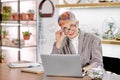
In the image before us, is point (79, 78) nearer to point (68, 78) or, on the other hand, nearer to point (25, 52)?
point (68, 78)

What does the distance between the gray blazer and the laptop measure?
1.31 feet

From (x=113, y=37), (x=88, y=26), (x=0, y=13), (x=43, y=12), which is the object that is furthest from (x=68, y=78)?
(x=0, y=13)

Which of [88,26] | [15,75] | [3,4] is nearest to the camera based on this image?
[15,75]

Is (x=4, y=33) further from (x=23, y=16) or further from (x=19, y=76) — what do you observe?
(x=19, y=76)

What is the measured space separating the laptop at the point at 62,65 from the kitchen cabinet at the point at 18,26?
3.19m

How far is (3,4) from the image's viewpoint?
5637mm

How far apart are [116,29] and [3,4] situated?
281 cm

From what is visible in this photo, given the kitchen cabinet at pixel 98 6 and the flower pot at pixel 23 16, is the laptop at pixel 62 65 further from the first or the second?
the flower pot at pixel 23 16

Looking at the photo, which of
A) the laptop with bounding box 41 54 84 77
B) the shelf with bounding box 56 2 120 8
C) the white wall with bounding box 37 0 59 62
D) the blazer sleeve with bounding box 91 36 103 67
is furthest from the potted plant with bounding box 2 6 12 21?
the laptop with bounding box 41 54 84 77

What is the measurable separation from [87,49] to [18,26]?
301 centimetres

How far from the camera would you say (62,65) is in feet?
7.17

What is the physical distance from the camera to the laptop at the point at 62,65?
84.6 inches

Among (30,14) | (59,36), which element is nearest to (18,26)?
(30,14)

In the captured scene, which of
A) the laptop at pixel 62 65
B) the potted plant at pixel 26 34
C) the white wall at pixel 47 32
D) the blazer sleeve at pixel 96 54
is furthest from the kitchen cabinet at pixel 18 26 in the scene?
the laptop at pixel 62 65
